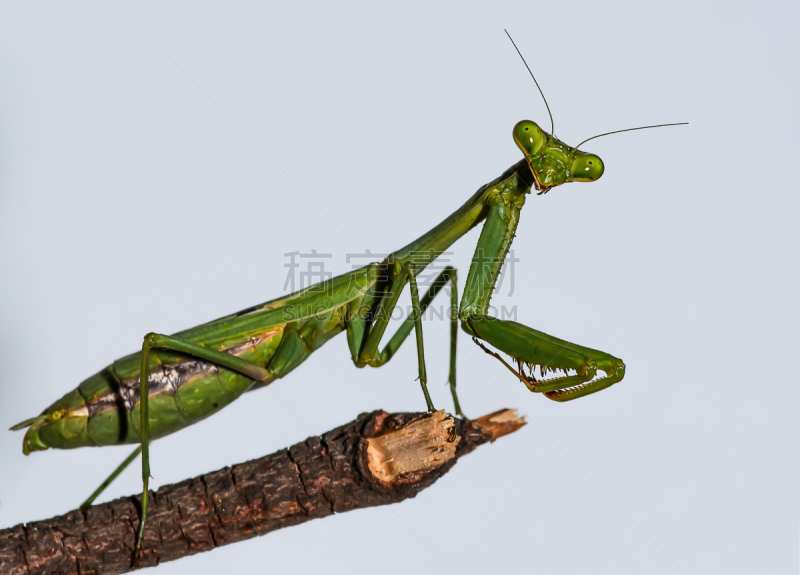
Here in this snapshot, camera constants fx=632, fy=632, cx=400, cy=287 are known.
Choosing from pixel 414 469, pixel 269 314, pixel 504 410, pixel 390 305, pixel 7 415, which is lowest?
pixel 414 469

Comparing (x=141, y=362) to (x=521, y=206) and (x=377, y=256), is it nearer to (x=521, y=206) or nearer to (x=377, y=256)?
(x=377, y=256)

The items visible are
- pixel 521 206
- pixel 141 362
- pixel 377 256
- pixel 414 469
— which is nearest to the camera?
pixel 414 469

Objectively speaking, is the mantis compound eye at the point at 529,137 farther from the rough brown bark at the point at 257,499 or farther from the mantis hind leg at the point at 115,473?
the mantis hind leg at the point at 115,473

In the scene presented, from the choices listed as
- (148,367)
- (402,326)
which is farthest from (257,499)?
(402,326)

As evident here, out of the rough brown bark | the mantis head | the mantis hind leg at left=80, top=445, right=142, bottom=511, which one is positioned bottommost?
the rough brown bark

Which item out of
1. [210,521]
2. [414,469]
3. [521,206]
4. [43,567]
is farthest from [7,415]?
[521,206]

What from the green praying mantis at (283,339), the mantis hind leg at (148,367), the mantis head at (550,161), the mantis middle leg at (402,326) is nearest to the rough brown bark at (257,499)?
the mantis hind leg at (148,367)

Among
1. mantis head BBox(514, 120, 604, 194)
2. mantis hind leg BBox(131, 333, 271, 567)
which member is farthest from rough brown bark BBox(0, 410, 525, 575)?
mantis head BBox(514, 120, 604, 194)

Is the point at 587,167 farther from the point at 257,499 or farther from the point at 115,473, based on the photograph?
the point at 115,473

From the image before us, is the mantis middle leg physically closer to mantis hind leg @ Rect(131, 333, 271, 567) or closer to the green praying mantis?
the green praying mantis
